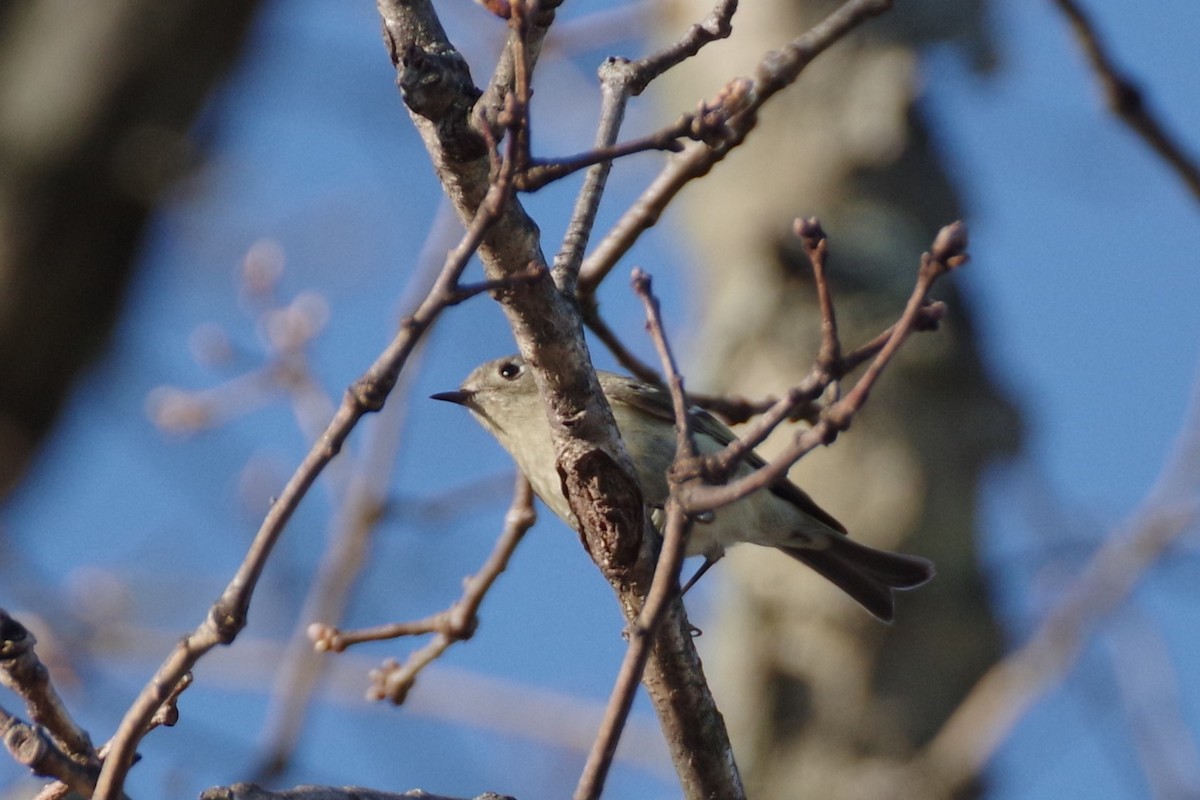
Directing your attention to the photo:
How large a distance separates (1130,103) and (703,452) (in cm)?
137

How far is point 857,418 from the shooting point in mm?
5855

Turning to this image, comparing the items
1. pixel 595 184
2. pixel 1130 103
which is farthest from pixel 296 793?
pixel 1130 103

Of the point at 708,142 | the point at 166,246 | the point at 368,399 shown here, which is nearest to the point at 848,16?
the point at 708,142

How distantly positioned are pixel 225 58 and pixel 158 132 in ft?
1.03

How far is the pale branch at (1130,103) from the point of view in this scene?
2.88 metres

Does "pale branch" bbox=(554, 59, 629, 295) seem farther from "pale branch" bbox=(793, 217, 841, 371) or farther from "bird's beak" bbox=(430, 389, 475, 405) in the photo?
"bird's beak" bbox=(430, 389, 475, 405)

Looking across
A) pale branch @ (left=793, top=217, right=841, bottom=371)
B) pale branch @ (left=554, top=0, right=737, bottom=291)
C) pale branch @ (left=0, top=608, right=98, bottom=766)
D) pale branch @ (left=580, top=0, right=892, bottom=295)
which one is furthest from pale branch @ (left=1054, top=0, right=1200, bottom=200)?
pale branch @ (left=0, top=608, right=98, bottom=766)

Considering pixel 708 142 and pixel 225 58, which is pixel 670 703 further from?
pixel 225 58

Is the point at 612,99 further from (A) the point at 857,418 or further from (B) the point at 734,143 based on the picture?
(A) the point at 857,418

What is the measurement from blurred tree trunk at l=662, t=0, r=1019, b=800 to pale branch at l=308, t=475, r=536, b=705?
2.92m

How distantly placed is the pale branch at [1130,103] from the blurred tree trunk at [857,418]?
114 inches

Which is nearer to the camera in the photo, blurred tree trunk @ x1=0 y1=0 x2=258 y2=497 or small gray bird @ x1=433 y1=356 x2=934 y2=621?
small gray bird @ x1=433 y1=356 x2=934 y2=621

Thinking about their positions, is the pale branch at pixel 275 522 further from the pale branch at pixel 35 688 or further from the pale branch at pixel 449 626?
the pale branch at pixel 449 626

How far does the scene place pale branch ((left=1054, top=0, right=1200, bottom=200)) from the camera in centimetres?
288
